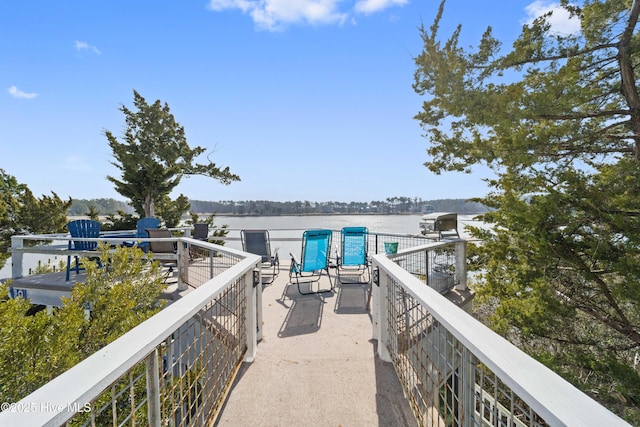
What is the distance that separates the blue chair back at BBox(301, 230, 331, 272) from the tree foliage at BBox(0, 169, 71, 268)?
14.5m

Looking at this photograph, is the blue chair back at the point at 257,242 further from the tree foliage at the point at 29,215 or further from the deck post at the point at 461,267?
the tree foliage at the point at 29,215

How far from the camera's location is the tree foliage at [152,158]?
616 inches

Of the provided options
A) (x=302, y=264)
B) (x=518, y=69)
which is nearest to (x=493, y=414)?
(x=302, y=264)

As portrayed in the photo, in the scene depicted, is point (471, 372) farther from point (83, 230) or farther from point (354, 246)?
point (83, 230)

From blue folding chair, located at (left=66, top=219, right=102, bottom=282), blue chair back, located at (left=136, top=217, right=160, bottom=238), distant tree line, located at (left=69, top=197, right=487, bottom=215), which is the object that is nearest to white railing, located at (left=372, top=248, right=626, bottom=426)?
blue folding chair, located at (left=66, top=219, right=102, bottom=282)

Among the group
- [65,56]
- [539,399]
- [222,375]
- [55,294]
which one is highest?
[65,56]

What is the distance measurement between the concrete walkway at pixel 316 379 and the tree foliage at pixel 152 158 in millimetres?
14663

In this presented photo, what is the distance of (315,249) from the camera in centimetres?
534

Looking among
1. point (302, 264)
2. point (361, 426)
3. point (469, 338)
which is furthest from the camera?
point (302, 264)

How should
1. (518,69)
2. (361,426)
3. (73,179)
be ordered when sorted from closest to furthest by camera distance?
(361,426) → (518,69) → (73,179)

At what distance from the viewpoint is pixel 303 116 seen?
1318 cm

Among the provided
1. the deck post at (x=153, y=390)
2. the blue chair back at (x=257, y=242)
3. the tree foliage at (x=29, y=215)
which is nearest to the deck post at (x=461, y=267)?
the blue chair back at (x=257, y=242)

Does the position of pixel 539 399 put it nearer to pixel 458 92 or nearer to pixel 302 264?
pixel 302 264

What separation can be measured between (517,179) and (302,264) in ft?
15.6
